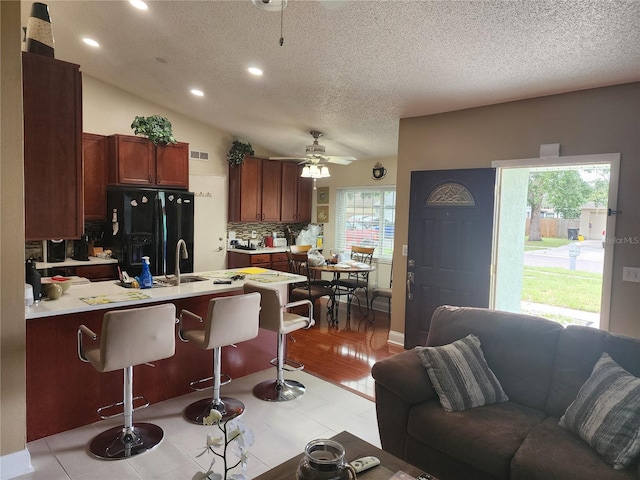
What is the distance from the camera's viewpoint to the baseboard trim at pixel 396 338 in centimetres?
466

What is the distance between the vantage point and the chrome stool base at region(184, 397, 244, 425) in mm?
2915

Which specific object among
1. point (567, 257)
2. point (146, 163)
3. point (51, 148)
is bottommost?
point (567, 257)

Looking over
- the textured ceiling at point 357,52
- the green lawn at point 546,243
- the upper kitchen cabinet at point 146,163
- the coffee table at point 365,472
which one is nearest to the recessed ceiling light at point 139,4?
the textured ceiling at point 357,52

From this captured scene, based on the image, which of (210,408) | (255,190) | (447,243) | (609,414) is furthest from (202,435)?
(255,190)

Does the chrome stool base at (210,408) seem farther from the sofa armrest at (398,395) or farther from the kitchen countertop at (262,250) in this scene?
the kitchen countertop at (262,250)

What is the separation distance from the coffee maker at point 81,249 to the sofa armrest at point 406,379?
409 cm

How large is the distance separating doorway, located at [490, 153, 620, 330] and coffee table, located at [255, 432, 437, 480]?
2547 mm

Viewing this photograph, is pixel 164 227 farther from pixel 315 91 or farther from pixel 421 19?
pixel 421 19

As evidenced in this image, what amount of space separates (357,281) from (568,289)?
126 inches

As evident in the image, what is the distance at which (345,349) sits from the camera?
4594mm

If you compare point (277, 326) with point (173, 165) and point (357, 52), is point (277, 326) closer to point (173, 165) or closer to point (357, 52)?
point (357, 52)

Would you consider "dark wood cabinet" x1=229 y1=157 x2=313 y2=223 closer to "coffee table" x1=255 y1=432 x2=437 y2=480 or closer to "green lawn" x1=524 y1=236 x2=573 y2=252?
"green lawn" x1=524 y1=236 x2=573 y2=252

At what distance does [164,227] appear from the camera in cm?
536

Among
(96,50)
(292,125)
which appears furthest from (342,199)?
(96,50)
